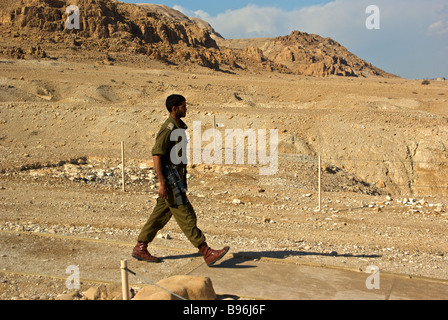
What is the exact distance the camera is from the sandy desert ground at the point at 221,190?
6.05m

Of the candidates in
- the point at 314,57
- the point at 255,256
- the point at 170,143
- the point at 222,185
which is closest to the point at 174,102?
the point at 170,143

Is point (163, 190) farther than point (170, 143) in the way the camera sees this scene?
No

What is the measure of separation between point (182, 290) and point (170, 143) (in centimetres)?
174

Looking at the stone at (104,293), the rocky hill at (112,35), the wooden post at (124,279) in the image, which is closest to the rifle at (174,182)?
the stone at (104,293)

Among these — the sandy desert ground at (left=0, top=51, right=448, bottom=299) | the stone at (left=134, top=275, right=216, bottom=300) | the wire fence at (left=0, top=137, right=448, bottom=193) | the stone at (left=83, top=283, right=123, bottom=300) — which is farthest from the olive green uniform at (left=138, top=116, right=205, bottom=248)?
the wire fence at (left=0, top=137, right=448, bottom=193)

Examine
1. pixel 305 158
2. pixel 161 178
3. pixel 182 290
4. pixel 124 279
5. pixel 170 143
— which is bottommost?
pixel 182 290

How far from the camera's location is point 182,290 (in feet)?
13.5

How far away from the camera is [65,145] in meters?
18.6

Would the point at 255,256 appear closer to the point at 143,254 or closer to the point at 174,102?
the point at 143,254

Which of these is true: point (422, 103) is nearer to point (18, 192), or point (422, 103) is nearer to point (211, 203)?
point (211, 203)

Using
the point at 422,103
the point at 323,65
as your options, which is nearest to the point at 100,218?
the point at 422,103

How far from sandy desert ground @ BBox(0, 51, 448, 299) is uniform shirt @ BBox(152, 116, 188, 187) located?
1.21 metres

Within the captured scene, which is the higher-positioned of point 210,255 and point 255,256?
point 210,255

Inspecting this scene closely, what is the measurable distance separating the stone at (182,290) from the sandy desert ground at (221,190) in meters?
1.02
